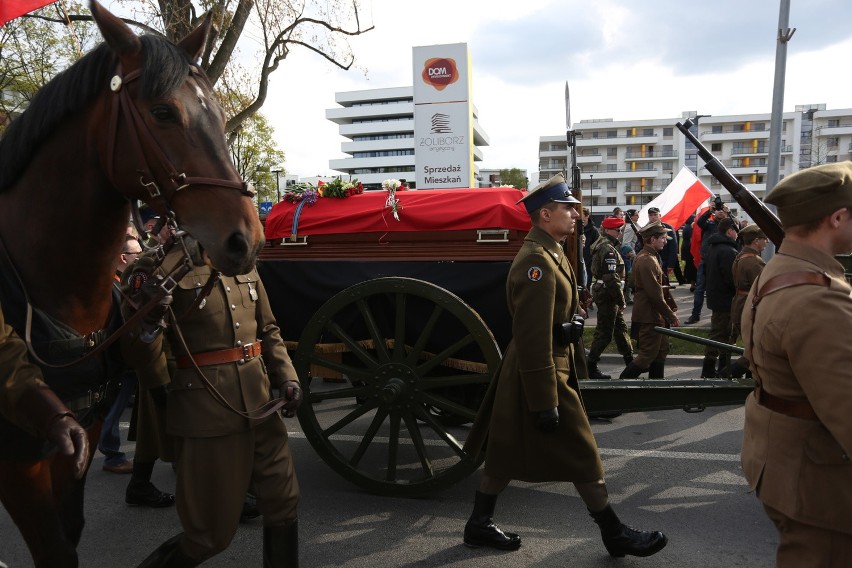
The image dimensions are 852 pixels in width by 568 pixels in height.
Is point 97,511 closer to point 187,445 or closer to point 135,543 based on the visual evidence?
point 135,543

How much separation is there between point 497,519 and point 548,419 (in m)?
1.03

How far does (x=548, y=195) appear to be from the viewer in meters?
3.44

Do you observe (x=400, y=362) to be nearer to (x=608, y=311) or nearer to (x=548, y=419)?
(x=548, y=419)

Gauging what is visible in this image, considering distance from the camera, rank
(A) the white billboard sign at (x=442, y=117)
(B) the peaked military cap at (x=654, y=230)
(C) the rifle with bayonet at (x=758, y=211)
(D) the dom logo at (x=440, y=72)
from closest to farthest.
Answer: (C) the rifle with bayonet at (x=758, y=211), (B) the peaked military cap at (x=654, y=230), (A) the white billboard sign at (x=442, y=117), (D) the dom logo at (x=440, y=72)

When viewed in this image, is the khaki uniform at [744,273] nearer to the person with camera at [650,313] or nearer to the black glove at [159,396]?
the person with camera at [650,313]

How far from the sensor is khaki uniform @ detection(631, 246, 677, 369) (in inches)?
254

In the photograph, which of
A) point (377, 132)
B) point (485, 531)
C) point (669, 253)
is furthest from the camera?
point (377, 132)

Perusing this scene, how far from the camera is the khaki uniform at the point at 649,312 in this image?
21.2ft

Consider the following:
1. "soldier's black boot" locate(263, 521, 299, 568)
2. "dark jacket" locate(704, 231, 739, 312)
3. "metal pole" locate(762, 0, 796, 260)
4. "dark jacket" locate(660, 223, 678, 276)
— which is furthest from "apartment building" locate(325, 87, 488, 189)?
"soldier's black boot" locate(263, 521, 299, 568)

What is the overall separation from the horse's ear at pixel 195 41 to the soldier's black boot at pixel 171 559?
1790 mm

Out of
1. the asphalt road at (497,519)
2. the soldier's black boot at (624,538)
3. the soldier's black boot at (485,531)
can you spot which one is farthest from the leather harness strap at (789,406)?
the soldier's black boot at (485,531)

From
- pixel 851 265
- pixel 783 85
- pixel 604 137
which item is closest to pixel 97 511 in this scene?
pixel 851 265

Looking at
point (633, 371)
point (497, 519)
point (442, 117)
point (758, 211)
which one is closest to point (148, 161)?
point (497, 519)

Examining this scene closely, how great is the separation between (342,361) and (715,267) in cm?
519
